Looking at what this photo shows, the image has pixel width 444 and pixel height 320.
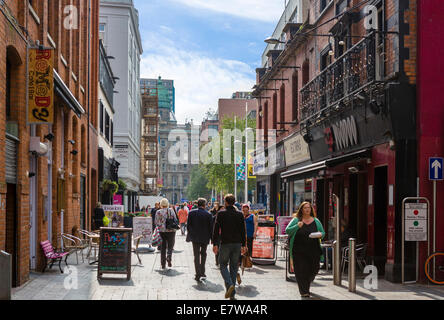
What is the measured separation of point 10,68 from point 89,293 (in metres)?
4.76

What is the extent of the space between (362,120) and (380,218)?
2534 mm

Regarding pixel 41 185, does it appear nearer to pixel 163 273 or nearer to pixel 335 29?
pixel 163 273

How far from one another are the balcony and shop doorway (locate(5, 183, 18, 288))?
8.15 meters

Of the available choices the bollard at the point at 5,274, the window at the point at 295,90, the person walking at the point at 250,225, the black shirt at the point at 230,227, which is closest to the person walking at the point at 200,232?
the black shirt at the point at 230,227

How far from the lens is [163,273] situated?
13.7 m

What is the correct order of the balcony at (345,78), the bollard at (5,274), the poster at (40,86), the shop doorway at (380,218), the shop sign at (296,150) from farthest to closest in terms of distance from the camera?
the shop sign at (296,150)
the shop doorway at (380,218)
the balcony at (345,78)
the poster at (40,86)
the bollard at (5,274)

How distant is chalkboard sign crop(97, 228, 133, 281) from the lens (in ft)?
40.4

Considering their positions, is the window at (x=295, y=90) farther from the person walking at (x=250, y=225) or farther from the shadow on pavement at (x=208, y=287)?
the shadow on pavement at (x=208, y=287)

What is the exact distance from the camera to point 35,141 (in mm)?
12219

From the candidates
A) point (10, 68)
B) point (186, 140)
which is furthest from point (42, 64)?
point (186, 140)

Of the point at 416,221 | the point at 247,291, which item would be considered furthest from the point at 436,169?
the point at 247,291

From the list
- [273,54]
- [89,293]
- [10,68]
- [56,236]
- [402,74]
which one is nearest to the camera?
[89,293]

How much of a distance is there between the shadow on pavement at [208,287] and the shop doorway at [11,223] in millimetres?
3550

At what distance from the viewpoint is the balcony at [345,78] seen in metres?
13.6
